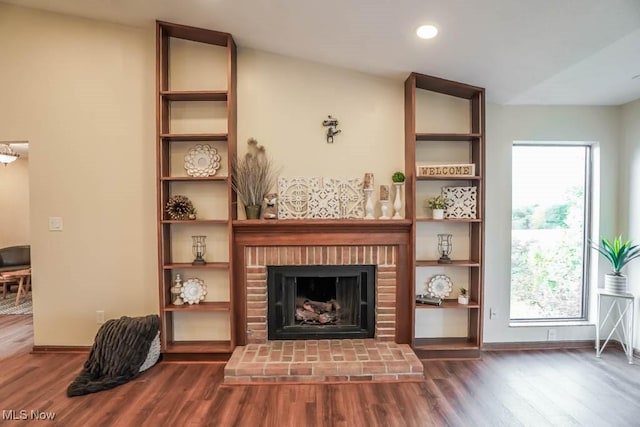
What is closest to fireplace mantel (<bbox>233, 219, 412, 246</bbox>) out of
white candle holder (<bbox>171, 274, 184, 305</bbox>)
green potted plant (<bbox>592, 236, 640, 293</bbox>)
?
white candle holder (<bbox>171, 274, 184, 305</bbox>)

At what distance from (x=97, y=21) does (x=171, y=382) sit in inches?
130

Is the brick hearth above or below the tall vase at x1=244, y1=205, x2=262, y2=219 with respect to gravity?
below

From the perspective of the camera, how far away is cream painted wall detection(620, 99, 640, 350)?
3057 millimetres

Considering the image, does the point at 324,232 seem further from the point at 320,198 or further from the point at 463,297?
the point at 463,297

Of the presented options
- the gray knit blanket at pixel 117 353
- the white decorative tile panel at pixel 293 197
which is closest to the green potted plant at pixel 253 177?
the white decorative tile panel at pixel 293 197

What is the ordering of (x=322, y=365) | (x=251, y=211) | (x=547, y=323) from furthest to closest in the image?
(x=547, y=323)
(x=251, y=211)
(x=322, y=365)

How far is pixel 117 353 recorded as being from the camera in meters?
2.62

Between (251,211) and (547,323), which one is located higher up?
(251,211)

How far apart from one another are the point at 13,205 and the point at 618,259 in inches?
334

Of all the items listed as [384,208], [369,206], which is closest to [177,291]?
[369,206]

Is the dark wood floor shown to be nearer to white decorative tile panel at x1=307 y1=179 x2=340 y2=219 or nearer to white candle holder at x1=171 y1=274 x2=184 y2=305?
white candle holder at x1=171 y1=274 x2=184 y2=305

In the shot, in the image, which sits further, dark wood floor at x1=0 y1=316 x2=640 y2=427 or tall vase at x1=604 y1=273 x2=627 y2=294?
tall vase at x1=604 y1=273 x2=627 y2=294

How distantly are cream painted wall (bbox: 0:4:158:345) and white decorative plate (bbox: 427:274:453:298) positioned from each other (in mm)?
2682

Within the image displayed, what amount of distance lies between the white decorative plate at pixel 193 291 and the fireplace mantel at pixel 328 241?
37 centimetres
